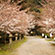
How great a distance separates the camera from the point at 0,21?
379 inches

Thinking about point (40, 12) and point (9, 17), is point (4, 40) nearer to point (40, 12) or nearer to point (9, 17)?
point (9, 17)

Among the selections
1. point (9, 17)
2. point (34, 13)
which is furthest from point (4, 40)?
point (34, 13)

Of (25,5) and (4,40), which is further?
(25,5)

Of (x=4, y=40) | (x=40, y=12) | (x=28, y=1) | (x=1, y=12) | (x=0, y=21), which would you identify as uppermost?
(x=28, y=1)

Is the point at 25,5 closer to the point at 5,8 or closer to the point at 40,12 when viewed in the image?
the point at 40,12

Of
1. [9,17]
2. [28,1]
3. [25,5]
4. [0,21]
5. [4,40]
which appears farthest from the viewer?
[28,1]

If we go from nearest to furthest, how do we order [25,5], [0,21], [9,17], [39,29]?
[0,21] < [9,17] < [39,29] < [25,5]

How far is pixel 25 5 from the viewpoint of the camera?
34.3 m

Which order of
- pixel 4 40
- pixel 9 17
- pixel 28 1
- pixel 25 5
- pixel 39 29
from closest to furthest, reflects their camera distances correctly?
pixel 9 17, pixel 4 40, pixel 39 29, pixel 25 5, pixel 28 1

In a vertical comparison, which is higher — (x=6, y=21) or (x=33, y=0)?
(x=33, y=0)

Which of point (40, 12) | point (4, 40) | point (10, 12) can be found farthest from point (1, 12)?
point (40, 12)

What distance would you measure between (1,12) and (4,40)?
145 inches

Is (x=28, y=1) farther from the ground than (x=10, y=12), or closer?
farther from the ground

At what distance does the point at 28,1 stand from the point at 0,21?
29674 mm
